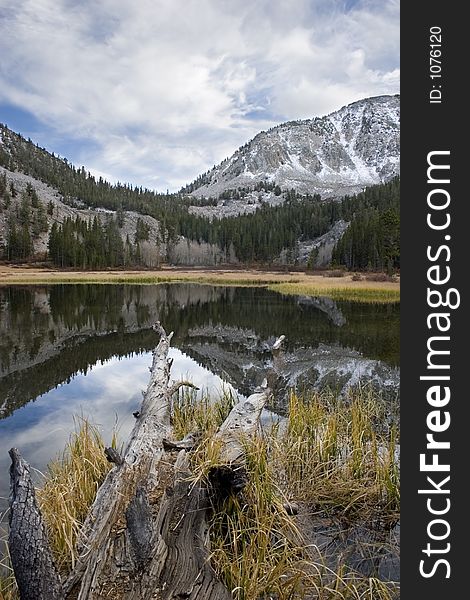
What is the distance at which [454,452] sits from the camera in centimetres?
217

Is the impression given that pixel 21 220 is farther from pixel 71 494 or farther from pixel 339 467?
pixel 339 467

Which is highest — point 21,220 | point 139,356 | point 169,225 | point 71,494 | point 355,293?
point 169,225

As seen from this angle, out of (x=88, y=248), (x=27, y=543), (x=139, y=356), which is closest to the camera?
(x=27, y=543)

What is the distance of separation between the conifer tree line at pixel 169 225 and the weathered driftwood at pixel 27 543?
56.4 meters

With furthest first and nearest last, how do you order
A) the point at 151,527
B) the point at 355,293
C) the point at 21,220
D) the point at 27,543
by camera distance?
1. the point at 21,220
2. the point at 355,293
3. the point at 151,527
4. the point at 27,543

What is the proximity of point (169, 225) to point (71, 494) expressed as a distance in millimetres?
125240

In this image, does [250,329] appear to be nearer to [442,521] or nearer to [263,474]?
[263,474]

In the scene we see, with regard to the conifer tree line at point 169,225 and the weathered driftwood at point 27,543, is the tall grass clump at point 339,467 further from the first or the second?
the conifer tree line at point 169,225

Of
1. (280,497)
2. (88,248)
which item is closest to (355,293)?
(280,497)

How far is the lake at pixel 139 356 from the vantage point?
8.38 m

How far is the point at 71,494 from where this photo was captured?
4.22 metres

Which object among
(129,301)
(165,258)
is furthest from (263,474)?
(165,258)

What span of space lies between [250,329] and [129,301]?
14.4 meters


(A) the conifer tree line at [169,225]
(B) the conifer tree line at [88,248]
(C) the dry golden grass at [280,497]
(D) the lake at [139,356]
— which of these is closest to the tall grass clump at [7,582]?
(C) the dry golden grass at [280,497]
